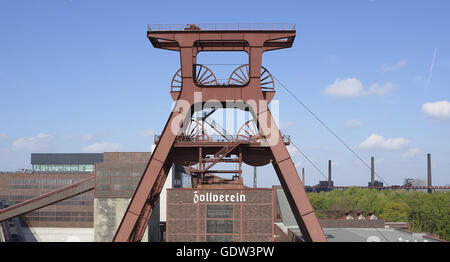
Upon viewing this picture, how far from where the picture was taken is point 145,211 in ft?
83.6

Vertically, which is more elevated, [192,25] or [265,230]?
[192,25]

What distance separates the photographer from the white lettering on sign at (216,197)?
74.6ft

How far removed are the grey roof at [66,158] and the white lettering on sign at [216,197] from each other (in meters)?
66.0

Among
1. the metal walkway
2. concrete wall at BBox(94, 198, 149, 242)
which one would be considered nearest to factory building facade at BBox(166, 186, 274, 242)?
concrete wall at BBox(94, 198, 149, 242)

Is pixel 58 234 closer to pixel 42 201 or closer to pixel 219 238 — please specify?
pixel 42 201

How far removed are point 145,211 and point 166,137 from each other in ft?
17.9

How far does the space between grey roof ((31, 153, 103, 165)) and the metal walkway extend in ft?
156

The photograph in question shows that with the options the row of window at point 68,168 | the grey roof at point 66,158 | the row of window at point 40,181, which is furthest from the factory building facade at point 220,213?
the row of window at point 68,168

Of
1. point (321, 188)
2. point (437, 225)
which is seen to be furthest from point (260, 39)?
point (321, 188)

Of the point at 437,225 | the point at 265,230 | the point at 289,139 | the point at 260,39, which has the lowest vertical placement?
the point at 437,225

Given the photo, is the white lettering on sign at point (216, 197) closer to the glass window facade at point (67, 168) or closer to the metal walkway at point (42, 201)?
the metal walkway at point (42, 201)

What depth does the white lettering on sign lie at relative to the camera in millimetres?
22734

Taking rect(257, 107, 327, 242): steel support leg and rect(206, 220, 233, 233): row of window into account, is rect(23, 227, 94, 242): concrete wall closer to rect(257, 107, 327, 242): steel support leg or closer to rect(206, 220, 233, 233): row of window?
rect(206, 220, 233, 233): row of window

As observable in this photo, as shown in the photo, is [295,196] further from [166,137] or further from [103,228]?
[103,228]
